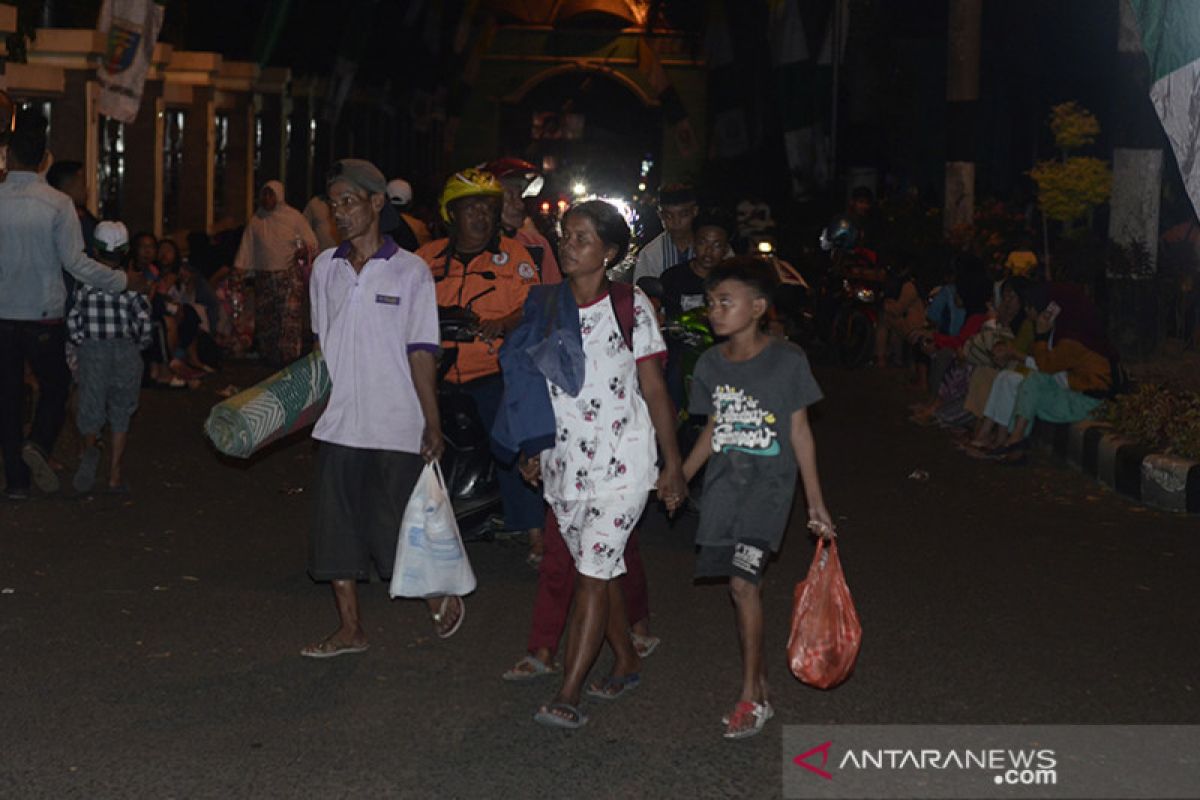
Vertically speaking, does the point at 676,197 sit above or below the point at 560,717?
above

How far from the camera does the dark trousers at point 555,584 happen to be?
6906 mm

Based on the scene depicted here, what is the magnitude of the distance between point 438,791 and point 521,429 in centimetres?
138

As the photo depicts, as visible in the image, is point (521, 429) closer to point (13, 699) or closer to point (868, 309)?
point (13, 699)

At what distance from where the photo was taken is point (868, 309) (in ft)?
69.7

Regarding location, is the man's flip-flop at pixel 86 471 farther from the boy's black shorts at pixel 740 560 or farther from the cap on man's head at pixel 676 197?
the boy's black shorts at pixel 740 560

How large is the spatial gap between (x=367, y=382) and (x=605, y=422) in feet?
3.54

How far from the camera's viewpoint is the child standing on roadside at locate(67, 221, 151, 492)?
11.2 meters

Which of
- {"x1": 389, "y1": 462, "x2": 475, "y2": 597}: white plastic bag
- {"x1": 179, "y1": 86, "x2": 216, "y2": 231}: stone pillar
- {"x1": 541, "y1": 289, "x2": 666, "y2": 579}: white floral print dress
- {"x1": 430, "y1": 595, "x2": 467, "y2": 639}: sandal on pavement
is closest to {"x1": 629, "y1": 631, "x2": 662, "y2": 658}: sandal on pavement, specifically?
{"x1": 430, "y1": 595, "x2": 467, "y2": 639}: sandal on pavement

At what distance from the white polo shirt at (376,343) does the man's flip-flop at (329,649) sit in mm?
822

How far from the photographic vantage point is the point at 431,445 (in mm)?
7121

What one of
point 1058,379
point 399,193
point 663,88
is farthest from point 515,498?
point 663,88

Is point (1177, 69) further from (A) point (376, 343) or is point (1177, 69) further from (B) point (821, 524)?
(A) point (376, 343)

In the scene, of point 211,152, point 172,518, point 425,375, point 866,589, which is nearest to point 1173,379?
point 866,589

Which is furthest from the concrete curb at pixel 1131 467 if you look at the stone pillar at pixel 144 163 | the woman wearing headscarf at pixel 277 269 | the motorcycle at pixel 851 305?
the stone pillar at pixel 144 163
